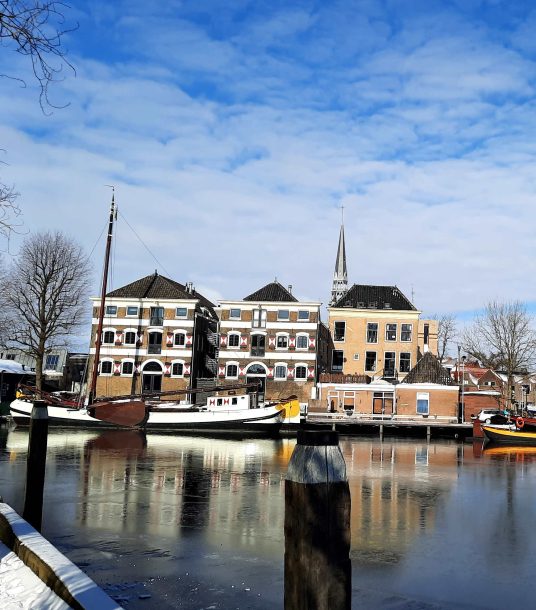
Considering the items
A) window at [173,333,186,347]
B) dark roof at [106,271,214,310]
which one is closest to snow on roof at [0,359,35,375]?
dark roof at [106,271,214,310]

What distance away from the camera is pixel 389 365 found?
58.3 m

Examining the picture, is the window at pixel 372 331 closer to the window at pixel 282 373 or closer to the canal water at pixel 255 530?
the window at pixel 282 373

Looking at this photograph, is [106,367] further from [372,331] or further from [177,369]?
[372,331]

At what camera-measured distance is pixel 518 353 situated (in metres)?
55.2

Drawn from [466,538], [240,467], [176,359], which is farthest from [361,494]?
[176,359]

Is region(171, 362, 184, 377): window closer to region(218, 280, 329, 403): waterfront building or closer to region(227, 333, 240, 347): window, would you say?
region(218, 280, 329, 403): waterfront building

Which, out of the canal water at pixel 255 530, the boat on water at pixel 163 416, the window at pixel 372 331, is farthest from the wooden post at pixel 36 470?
the window at pixel 372 331

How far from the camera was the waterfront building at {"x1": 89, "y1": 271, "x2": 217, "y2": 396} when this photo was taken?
184ft

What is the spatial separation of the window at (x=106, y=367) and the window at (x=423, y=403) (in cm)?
2669

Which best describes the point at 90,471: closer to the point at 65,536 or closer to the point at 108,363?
the point at 65,536

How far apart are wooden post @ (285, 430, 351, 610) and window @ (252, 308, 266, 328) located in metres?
52.6

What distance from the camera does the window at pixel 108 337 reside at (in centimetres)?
5653

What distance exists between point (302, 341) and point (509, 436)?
65.0 ft

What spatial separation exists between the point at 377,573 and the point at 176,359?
47720 mm
